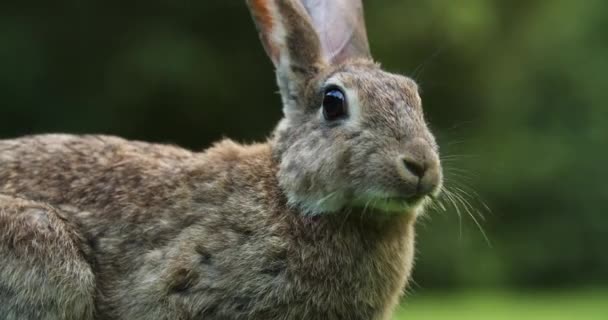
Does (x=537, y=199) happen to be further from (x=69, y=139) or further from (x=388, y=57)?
(x=69, y=139)

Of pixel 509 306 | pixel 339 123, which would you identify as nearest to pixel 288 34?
pixel 339 123

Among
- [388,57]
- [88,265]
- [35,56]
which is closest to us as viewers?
[88,265]

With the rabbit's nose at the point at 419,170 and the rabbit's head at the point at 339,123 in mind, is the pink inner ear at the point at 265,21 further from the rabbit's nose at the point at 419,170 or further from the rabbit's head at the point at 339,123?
the rabbit's nose at the point at 419,170

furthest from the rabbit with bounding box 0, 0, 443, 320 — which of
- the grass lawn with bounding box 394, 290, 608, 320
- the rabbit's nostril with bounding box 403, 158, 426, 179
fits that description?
the grass lawn with bounding box 394, 290, 608, 320

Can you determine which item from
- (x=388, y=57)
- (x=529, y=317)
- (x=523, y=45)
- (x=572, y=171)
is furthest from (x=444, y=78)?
(x=529, y=317)

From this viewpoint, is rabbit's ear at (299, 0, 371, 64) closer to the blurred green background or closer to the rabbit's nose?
the rabbit's nose
